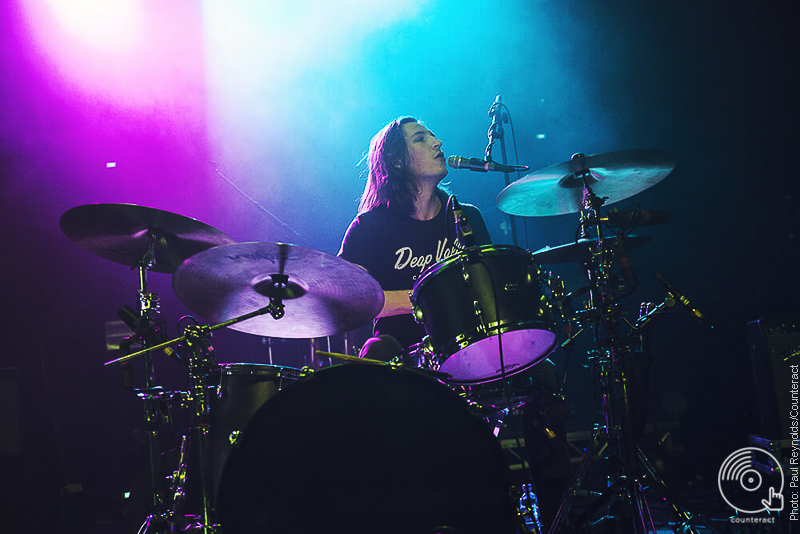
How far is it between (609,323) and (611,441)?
532 millimetres

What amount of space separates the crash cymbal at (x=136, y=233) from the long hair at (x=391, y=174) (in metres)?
1.41

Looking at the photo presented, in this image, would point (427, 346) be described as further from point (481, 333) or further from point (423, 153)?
point (423, 153)

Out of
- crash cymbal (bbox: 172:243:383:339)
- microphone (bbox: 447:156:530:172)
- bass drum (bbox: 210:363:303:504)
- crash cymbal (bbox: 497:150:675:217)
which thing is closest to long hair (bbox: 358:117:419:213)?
microphone (bbox: 447:156:530:172)

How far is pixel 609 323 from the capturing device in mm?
2432

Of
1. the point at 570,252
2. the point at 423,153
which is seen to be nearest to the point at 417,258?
the point at 423,153

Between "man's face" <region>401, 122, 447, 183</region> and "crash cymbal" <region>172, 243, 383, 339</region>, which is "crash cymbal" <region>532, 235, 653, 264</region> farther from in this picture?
"crash cymbal" <region>172, 243, 383, 339</region>

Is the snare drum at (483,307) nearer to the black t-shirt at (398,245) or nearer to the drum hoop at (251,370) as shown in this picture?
the drum hoop at (251,370)

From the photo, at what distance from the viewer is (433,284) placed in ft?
7.68

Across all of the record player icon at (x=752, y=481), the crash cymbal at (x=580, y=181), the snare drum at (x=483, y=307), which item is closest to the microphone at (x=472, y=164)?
the crash cymbal at (x=580, y=181)

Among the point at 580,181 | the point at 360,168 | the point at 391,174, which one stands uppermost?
the point at 360,168

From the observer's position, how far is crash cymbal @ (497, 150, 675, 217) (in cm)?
260

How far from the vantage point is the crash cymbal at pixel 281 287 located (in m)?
2.14

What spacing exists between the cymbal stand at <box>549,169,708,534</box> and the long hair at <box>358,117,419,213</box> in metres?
1.31

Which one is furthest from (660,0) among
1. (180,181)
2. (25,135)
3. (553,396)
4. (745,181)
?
(25,135)
